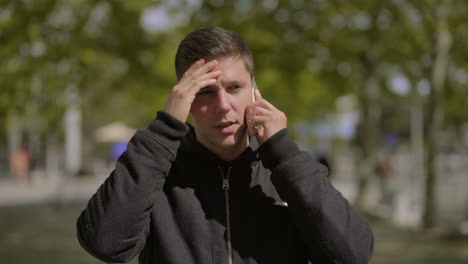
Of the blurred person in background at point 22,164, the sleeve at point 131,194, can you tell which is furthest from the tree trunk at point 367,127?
the blurred person in background at point 22,164

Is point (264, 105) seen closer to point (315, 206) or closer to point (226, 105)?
point (226, 105)

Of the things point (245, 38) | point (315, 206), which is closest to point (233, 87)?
point (315, 206)

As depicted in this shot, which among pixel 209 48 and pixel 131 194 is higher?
pixel 209 48

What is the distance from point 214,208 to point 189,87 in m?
0.41

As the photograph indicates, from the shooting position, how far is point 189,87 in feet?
6.64

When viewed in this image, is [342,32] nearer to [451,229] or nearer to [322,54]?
[322,54]

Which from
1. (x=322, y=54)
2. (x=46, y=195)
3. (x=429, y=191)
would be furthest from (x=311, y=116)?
(x=429, y=191)

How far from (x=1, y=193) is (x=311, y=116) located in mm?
22839

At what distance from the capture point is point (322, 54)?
15469mm

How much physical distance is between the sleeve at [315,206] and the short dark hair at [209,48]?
12.0 inches

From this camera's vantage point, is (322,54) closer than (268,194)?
No

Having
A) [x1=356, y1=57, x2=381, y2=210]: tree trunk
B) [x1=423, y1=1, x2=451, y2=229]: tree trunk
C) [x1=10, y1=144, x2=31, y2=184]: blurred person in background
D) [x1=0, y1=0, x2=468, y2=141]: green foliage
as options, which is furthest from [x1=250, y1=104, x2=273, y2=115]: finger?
[x1=10, y1=144, x2=31, y2=184]: blurred person in background

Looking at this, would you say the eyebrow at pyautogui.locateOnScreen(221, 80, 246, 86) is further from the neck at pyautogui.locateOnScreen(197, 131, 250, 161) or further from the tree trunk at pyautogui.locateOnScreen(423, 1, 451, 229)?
the tree trunk at pyautogui.locateOnScreen(423, 1, 451, 229)

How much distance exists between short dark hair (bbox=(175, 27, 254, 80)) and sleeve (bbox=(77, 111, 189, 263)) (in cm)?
22
